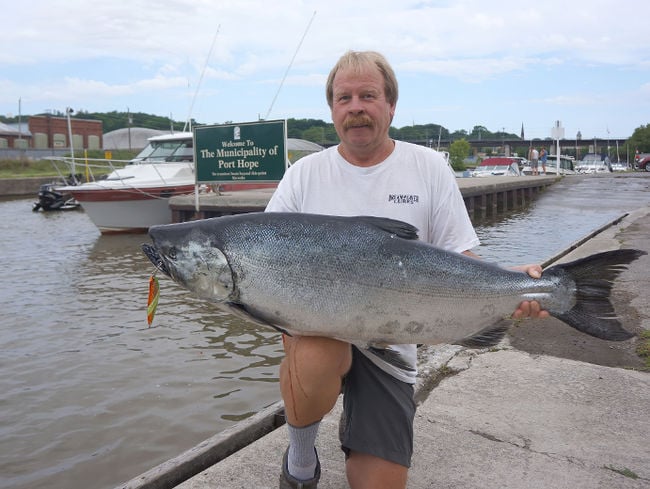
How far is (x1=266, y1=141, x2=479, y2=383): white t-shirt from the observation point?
9.32ft

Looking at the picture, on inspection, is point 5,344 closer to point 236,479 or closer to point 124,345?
point 124,345

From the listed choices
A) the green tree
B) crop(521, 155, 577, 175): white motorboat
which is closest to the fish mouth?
crop(521, 155, 577, 175): white motorboat

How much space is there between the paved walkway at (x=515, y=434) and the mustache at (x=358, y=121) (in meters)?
1.70

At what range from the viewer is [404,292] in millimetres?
2451

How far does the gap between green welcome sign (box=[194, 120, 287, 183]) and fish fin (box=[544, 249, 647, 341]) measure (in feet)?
34.7

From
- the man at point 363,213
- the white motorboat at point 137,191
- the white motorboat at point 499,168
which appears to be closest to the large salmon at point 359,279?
the man at point 363,213

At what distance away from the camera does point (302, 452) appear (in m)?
2.65

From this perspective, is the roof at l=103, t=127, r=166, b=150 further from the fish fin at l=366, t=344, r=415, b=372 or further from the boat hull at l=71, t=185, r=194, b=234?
the fish fin at l=366, t=344, r=415, b=372

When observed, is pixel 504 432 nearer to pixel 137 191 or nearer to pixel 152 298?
pixel 152 298

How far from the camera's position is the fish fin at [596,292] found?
2557 mm

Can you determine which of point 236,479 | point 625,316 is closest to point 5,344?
point 236,479

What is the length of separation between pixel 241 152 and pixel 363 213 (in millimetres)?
11090

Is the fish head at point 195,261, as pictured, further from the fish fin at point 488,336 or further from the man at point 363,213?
the fish fin at point 488,336

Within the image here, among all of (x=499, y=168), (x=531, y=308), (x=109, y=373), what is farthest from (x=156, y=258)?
(x=499, y=168)
